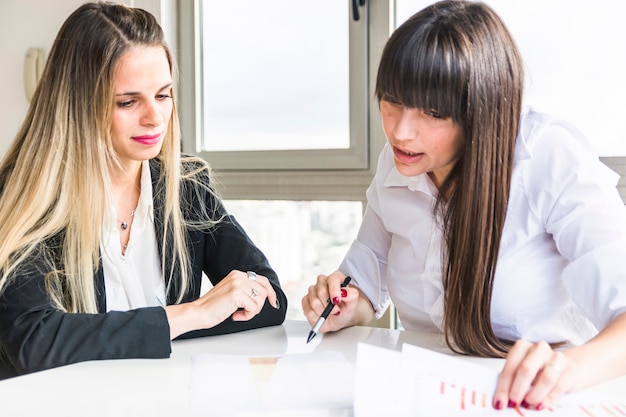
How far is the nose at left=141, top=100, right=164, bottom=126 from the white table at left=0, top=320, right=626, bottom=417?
1.45 feet

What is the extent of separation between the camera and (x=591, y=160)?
1.15 m

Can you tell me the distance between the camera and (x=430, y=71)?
1.09m

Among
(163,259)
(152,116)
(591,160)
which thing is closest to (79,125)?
(152,116)

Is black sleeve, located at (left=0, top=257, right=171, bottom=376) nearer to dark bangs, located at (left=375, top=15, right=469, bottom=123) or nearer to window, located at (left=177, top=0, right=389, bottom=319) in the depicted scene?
dark bangs, located at (left=375, top=15, right=469, bottom=123)

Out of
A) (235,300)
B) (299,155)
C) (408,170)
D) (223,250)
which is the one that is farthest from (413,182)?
(299,155)

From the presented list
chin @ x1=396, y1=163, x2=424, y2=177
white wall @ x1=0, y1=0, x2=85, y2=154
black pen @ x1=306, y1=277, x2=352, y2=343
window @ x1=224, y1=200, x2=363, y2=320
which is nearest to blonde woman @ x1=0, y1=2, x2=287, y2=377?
black pen @ x1=306, y1=277, x2=352, y2=343

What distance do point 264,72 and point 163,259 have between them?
1093 millimetres

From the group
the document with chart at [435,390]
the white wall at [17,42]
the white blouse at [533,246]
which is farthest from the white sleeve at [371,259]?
the white wall at [17,42]

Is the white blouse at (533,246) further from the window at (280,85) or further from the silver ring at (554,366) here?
the window at (280,85)

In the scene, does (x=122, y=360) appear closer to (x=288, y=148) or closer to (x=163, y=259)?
(x=163, y=259)

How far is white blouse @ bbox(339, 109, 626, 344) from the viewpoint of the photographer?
3.48 feet

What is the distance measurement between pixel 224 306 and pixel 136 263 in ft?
1.09

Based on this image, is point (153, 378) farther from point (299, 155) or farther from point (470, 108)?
point (299, 155)

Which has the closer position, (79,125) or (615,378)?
(615,378)
